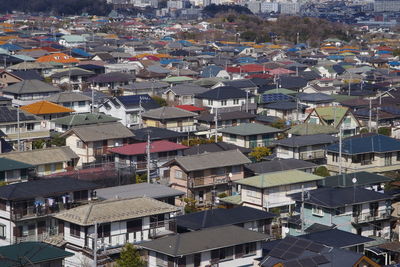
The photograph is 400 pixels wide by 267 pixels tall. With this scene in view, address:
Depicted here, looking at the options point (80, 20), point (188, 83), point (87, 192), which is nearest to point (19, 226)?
point (87, 192)

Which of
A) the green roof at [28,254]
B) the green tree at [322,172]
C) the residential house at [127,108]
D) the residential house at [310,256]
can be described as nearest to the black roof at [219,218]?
the residential house at [310,256]

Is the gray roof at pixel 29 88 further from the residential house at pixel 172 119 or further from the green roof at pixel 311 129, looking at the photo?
the green roof at pixel 311 129

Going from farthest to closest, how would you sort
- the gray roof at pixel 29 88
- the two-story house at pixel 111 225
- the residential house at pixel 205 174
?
the gray roof at pixel 29 88, the residential house at pixel 205 174, the two-story house at pixel 111 225

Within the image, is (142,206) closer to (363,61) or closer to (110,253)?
(110,253)

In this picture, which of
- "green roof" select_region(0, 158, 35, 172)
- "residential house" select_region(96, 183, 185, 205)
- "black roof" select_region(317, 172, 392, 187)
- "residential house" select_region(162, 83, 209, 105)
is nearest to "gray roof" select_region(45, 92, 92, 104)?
"residential house" select_region(162, 83, 209, 105)

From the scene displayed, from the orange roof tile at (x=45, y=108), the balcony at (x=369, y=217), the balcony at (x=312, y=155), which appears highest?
the orange roof tile at (x=45, y=108)
